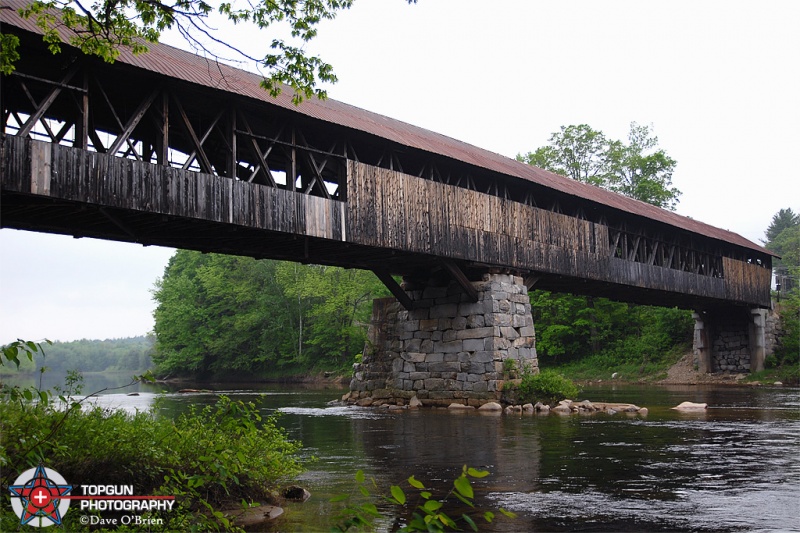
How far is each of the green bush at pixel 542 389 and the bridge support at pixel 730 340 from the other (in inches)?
755

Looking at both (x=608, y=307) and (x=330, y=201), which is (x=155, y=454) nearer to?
(x=330, y=201)

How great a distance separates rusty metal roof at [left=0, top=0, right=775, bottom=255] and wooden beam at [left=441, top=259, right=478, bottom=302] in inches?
103

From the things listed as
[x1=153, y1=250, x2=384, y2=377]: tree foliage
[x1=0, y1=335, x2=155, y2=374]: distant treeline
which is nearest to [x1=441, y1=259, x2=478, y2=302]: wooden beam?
[x1=153, y1=250, x2=384, y2=377]: tree foliage

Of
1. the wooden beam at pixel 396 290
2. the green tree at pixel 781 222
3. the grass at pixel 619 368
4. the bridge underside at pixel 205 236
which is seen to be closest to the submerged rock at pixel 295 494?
the bridge underside at pixel 205 236

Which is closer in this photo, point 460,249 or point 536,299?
point 460,249

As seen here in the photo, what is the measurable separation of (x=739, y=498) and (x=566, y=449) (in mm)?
3697

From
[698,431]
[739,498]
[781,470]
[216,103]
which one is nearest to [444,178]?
[216,103]

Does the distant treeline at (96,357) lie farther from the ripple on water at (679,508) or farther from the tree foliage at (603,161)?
the ripple on water at (679,508)

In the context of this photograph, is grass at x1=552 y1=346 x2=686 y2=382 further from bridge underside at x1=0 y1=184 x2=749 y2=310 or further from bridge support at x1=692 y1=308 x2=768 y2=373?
bridge underside at x1=0 y1=184 x2=749 y2=310

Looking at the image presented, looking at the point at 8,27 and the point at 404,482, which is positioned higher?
the point at 8,27

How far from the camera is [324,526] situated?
16.6ft

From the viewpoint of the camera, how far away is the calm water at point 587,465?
212 inches

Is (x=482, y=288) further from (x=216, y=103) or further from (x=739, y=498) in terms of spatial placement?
(x=739, y=498)

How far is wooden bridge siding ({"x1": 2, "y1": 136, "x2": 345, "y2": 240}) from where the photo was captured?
35.2 feet
